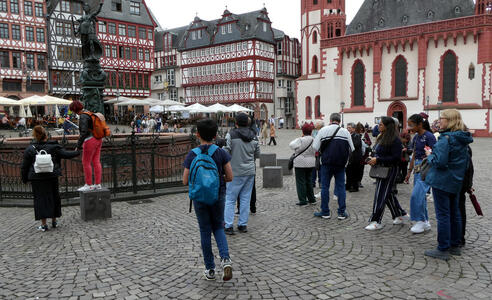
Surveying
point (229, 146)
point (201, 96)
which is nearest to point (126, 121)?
point (201, 96)

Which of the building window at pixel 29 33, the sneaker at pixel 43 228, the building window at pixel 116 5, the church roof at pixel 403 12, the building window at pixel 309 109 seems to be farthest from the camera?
the building window at pixel 116 5

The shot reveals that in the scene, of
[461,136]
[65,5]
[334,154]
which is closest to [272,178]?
[334,154]

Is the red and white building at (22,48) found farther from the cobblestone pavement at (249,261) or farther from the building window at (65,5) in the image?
the cobblestone pavement at (249,261)

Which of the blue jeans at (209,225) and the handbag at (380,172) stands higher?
the handbag at (380,172)

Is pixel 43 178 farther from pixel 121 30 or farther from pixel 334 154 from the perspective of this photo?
pixel 121 30

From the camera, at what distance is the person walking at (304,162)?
26.4 ft

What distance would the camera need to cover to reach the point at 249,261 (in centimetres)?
518

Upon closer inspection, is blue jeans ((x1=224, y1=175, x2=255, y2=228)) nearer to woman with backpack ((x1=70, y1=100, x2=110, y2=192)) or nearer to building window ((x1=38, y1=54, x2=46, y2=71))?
woman with backpack ((x1=70, y1=100, x2=110, y2=192))

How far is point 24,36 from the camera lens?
4244 cm

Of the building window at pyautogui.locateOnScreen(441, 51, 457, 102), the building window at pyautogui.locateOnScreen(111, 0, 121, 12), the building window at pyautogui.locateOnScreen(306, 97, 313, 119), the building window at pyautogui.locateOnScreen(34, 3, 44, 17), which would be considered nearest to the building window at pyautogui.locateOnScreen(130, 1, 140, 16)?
the building window at pyautogui.locateOnScreen(111, 0, 121, 12)

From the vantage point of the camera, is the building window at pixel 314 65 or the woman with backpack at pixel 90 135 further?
the building window at pixel 314 65

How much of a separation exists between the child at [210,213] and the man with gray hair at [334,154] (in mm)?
2892

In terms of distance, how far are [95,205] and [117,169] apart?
243 centimetres

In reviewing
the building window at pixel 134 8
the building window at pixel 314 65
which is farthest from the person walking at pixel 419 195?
the building window at pixel 134 8
